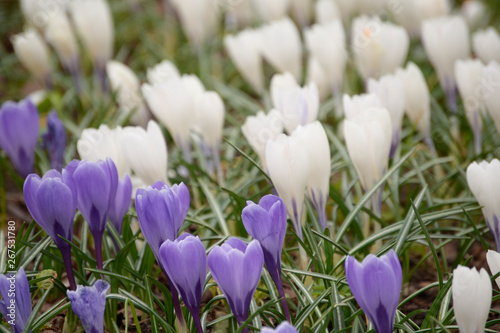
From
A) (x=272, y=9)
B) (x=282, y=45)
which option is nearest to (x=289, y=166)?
(x=282, y=45)

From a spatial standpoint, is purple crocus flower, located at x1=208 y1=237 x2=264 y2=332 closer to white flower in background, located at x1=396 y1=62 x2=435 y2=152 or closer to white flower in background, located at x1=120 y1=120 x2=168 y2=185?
white flower in background, located at x1=120 y1=120 x2=168 y2=185

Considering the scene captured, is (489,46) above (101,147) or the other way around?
above

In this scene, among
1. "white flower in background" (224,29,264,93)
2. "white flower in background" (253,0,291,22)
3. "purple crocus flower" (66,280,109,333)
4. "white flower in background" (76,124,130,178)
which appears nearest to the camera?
"purple crocus flower" (66,280,109,333)

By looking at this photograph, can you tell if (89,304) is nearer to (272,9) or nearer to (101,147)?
(101,147)

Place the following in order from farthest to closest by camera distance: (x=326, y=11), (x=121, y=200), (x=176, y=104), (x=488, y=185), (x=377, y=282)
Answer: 1. (x=326, y=11)
2. (x=176, y=104)
3. (x=121, y=200)
4. (x=488, y=185)
5. (x=377, y=282)

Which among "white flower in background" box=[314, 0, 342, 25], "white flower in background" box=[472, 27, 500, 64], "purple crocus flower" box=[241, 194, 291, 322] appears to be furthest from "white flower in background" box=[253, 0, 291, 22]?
"purple crocus flower" box=[241, 194, 291, 322]

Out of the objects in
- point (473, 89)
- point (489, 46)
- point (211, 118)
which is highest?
point (489, 46)
